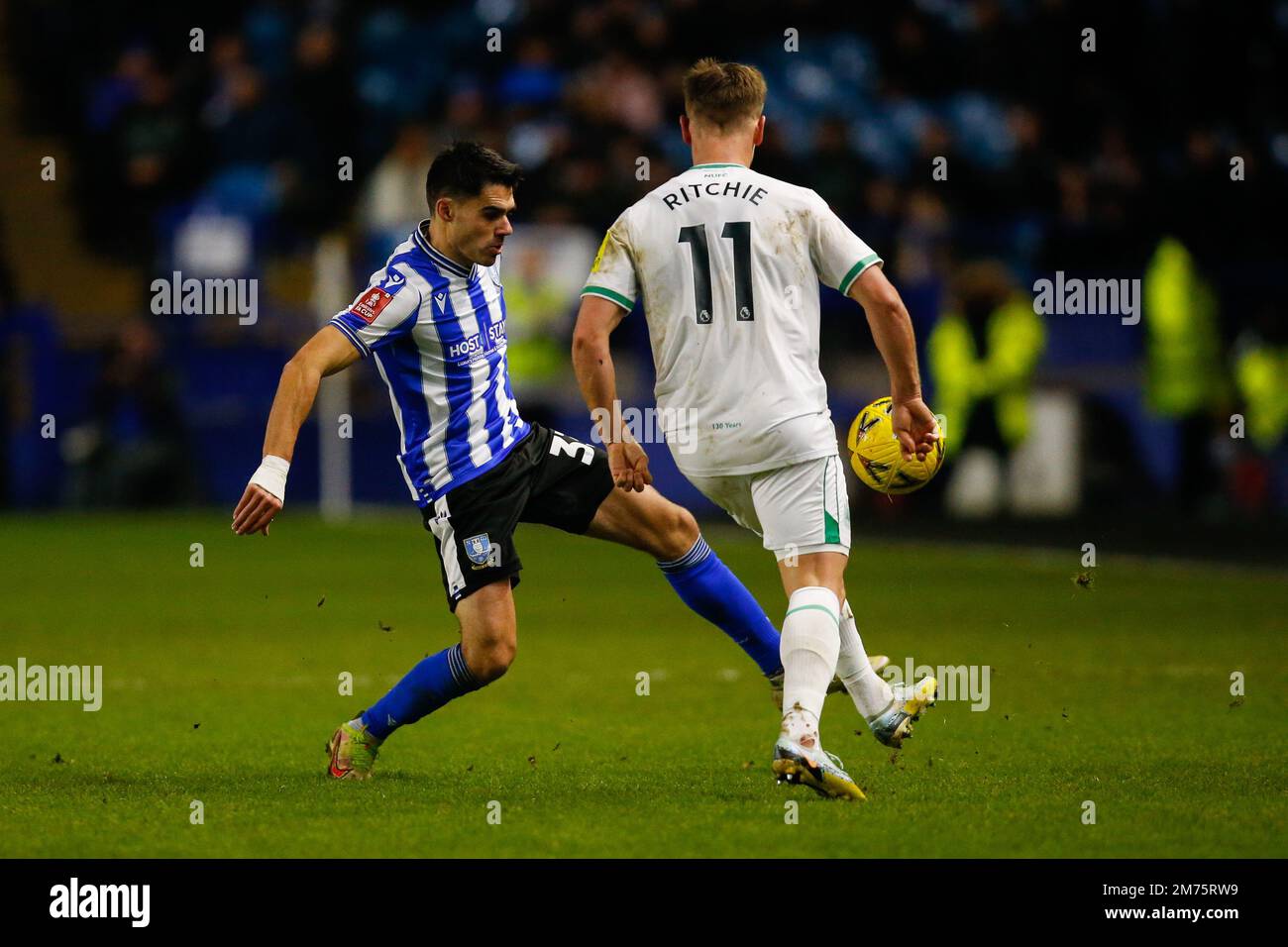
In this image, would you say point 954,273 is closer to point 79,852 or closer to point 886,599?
point 886,599

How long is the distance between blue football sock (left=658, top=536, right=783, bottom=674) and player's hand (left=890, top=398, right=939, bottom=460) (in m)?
1.07

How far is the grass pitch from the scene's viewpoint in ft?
17.9

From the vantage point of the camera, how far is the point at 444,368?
6570 millimetres

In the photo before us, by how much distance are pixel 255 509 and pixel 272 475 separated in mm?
132

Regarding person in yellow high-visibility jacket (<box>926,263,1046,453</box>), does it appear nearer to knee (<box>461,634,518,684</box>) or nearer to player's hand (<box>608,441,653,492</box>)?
knee (<box>461,634,518,684</box>)

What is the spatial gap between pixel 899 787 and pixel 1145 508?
12.2 m

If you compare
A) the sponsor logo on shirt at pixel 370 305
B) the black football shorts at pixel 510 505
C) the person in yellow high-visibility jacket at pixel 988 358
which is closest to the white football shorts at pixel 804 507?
the black football shorts at pixel 510 505

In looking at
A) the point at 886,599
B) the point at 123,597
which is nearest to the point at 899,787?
the point at 886,599

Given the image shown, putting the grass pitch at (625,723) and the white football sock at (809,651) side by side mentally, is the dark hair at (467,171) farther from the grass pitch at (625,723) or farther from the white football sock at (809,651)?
the grass pitch at (625,723)

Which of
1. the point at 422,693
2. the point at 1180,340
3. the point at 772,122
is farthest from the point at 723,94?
the point at 772,122

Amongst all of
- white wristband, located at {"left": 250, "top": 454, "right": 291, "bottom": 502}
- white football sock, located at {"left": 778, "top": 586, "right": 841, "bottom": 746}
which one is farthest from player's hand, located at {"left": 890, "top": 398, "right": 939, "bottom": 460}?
white wristband, located at {"left": 250, "top": 454, "right": 291, "bottom": 502}

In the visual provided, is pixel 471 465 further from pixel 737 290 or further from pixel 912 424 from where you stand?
pixel 912 424

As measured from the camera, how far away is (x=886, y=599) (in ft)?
39.0
